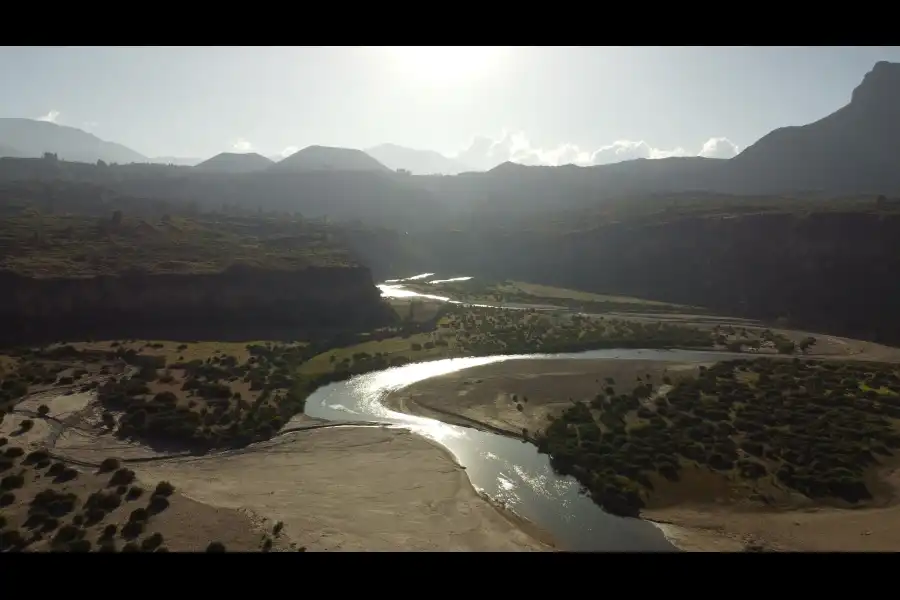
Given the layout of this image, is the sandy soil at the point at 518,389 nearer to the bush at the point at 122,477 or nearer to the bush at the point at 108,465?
the bush at the point at 122,477

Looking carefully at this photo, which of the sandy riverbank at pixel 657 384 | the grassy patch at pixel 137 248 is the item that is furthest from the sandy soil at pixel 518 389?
the grassy patch at pixel 137 248

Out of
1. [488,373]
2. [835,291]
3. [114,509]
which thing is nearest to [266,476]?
[114,509]

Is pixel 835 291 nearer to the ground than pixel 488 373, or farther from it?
farther from it

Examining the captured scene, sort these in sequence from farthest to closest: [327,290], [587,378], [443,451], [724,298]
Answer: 1. [724,298]
2. [327,290]
3. [587,378]
4. [443,451]

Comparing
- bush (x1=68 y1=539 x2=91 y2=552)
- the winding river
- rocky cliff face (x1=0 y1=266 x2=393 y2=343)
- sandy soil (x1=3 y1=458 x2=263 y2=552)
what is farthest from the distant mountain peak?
bush (x1=68 y1=539 x2=91 y2=552)

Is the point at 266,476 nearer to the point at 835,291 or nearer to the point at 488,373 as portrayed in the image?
the point at 488,373

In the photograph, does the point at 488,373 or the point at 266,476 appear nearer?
the point at 266,476
